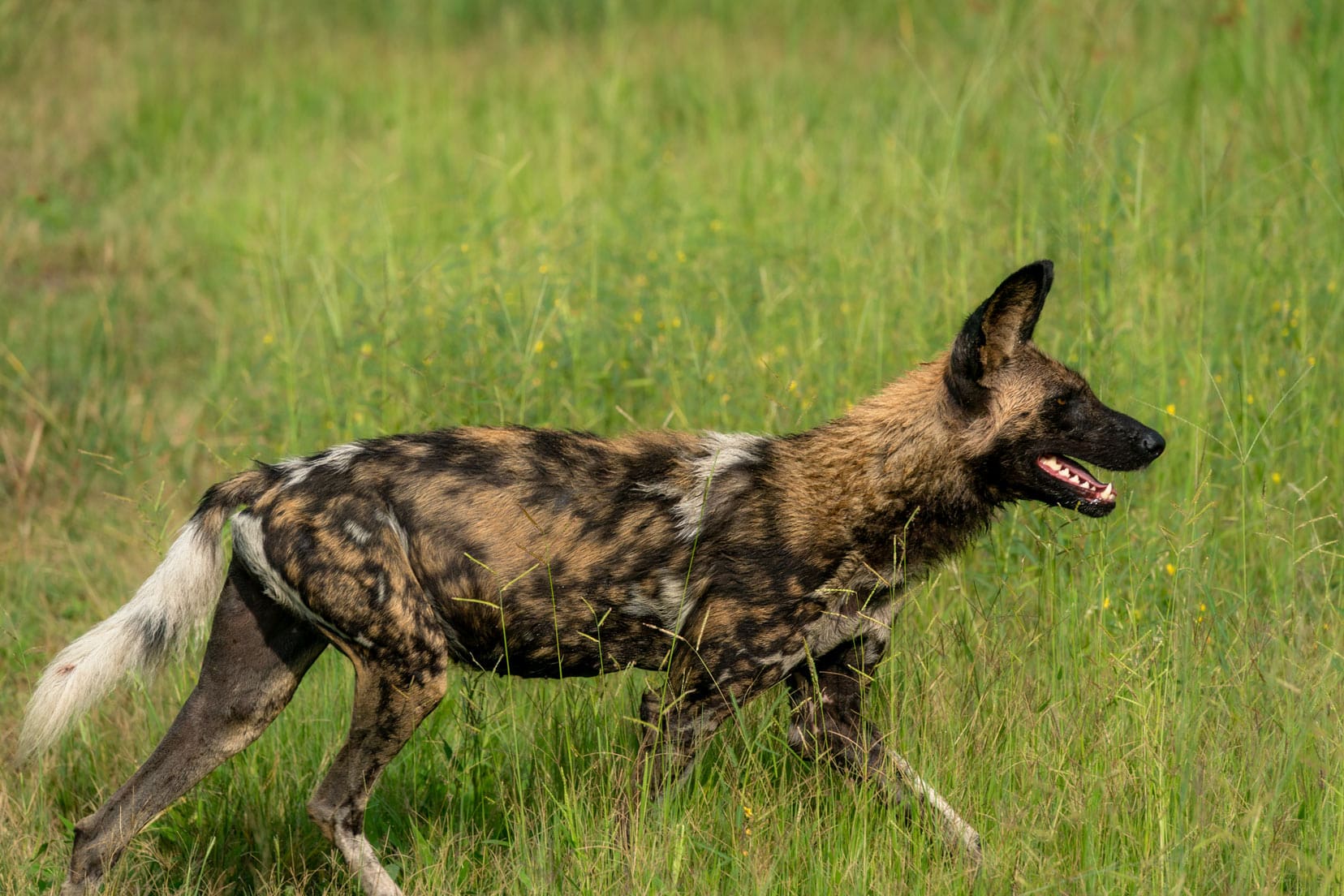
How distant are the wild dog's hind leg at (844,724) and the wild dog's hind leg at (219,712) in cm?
130

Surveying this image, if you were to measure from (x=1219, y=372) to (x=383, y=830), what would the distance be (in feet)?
11.7

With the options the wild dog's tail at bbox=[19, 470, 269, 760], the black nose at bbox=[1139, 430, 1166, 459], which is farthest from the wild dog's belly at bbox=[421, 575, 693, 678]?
the black nose at bbox=[1139, 430, 1166, 459]

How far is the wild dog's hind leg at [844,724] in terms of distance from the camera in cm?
398

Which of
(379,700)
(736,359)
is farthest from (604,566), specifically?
(736,359)

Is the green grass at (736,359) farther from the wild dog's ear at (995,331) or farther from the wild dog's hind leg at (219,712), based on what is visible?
the wild dog's ear at (995,331)

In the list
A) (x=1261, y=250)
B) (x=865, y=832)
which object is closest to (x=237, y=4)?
(x=1261, y=250)

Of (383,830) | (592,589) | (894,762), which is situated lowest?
(383,830)

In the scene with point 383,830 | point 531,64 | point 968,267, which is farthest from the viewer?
point 531,64

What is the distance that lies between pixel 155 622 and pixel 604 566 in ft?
3.74

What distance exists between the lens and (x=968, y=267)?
6.18 metres

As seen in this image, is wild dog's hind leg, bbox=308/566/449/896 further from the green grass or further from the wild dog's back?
the green grass

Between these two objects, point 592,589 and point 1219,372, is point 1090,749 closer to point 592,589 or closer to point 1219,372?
point 592,589

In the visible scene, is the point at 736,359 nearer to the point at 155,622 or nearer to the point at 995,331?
the point at 995,331

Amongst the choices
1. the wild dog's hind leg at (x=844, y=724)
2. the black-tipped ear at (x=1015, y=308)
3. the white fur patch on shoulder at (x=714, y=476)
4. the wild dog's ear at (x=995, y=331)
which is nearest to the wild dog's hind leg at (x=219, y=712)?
the white fur patch on shoulder at (x=714, y=476)
